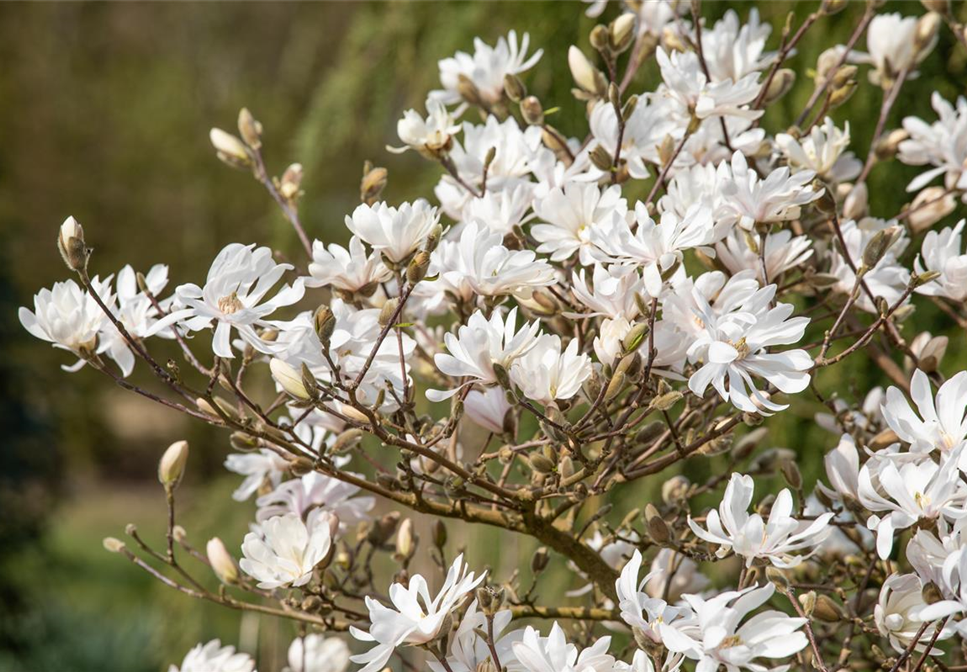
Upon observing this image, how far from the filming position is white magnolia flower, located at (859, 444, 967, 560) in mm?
487

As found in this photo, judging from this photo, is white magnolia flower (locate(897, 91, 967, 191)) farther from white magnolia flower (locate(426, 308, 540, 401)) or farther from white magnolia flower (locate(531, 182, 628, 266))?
white magnolia flower (locate(426, 308, 540, 401))

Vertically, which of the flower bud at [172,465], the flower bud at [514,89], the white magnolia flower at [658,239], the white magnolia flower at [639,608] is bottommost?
the white magnolia flower at [639,608]

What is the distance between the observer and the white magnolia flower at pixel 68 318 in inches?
→ 22.1

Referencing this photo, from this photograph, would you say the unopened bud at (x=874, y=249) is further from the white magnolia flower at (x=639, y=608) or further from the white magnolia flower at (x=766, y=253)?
the white magnolia flower at (x=639, y=608)

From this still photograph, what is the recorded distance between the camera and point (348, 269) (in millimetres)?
591

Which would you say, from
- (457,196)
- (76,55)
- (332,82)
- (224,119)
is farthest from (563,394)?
(76,55)

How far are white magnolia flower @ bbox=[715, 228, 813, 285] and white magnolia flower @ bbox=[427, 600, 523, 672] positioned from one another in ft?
0.82

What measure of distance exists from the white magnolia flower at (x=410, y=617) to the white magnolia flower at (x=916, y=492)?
0.21 m

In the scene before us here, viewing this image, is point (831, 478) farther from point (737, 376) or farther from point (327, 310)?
point (327, 310)

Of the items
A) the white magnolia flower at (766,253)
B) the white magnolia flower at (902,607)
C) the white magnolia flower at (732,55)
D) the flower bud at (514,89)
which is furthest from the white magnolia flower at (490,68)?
the white magnolia flower at (902,607)

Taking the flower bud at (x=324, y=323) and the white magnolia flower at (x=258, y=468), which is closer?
the flower bud at (x=324, y=323)

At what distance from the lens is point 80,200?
675 centimetres

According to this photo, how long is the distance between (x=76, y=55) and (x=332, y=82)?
6731mm

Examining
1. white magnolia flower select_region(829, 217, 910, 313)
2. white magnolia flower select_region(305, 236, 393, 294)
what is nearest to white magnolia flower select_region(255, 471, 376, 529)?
white magnolia flower select_region(305, 236, 393, 294)
